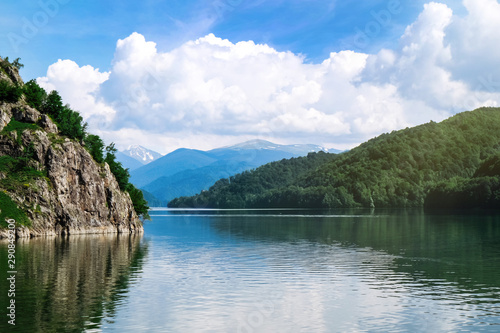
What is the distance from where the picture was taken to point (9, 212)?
9850 centimetres

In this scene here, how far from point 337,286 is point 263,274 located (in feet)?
36.0

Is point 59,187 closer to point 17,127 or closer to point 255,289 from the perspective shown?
point 17,127

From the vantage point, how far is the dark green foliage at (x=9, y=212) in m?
97.4

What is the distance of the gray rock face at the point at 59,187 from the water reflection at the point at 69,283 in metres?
18.7

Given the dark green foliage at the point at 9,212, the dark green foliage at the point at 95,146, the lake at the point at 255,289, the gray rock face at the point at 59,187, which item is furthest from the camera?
the dark green foliage at the point at 95,146

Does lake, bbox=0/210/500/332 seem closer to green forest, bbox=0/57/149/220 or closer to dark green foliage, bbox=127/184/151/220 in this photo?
green forest, bbox=0/57/149/220

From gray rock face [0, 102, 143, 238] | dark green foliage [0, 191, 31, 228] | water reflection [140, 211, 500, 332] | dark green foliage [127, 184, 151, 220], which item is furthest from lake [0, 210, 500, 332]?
dark green foliage [127, 184, 151, 220]

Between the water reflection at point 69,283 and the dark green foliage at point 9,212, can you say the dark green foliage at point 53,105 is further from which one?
the water reflection at point 69,283

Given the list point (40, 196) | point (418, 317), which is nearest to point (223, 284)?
point (418, 317)

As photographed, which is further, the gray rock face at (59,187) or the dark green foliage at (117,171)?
the dark green foliage at (117,171)

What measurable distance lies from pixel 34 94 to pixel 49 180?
87.5 ft

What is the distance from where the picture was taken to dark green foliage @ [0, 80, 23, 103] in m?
117

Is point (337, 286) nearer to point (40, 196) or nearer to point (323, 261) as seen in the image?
point (323, 261)

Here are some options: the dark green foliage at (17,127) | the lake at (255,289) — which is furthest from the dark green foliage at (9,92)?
the lake at (255,289)
